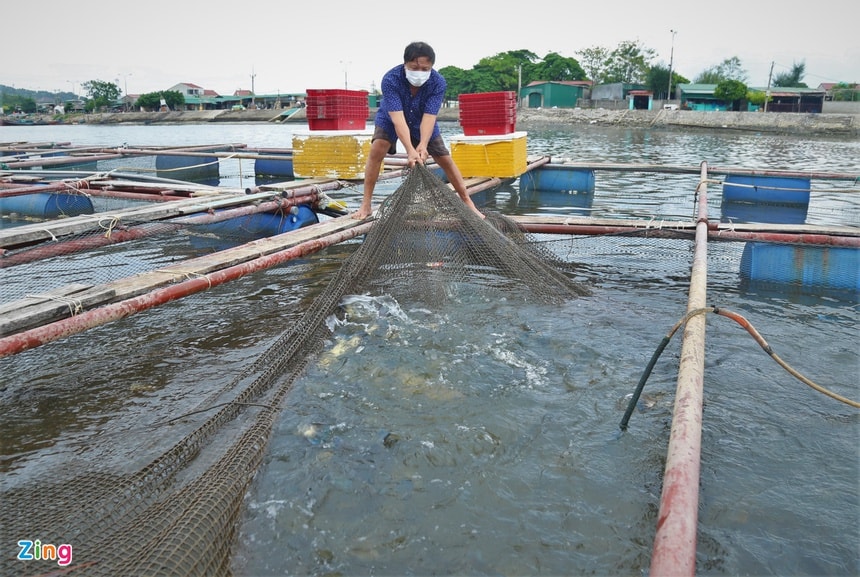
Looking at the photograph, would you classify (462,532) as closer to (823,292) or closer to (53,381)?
(53,381)

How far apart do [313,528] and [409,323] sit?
2.24 meters

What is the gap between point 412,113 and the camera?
6.00 metres

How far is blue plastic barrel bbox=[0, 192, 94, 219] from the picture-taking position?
9.28 m

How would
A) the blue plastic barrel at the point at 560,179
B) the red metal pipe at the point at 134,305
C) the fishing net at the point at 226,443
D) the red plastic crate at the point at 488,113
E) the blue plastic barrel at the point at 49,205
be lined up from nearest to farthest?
1. the fishing net at the point at 226,443
2. the red metal pipe at the point at 134,305
3. the red plastic crate at the point at 488,113
4. the blue plastic barrel at the point at 49,205
5. the blue plastic barrel at the point at 560,179

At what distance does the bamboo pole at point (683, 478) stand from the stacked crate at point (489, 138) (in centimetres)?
602

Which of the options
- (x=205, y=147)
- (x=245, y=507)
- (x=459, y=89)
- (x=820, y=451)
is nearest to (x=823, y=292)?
(x=820, y=451)

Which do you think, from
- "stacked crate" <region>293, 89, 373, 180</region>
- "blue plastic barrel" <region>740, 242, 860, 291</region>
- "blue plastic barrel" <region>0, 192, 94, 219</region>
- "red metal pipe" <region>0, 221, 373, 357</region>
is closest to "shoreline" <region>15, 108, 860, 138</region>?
"stacked crate" <region>293, 89, 373, 180</region>

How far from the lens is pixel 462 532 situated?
2.47 meters

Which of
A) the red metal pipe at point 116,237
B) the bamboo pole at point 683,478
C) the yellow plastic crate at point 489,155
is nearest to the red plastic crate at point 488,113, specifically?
the yellow plastic crate at point 489,155

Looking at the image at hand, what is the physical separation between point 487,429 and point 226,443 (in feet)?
A: 4.48

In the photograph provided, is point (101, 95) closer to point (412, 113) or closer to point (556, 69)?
point (556, 69)

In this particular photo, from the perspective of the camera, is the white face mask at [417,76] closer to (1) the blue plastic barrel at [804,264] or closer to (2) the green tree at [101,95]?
(1) the blue plastic barrel at [804,264]

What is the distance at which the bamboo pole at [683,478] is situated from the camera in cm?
145

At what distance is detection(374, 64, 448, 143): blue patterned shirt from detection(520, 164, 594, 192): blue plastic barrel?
6.31 m
